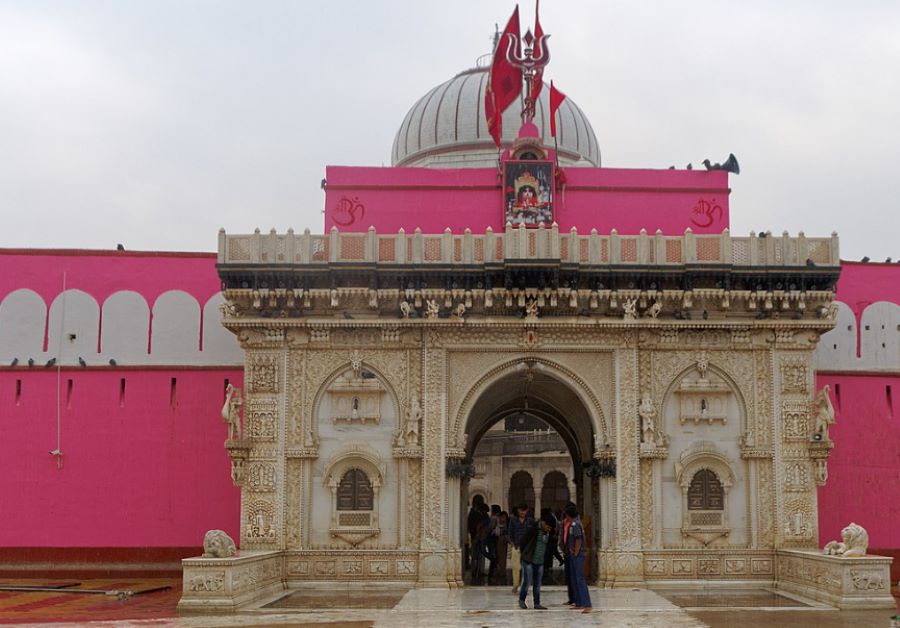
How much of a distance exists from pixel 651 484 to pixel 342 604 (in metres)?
5.37

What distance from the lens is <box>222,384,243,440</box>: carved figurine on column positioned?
16.9m

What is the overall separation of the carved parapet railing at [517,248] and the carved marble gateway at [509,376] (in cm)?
4

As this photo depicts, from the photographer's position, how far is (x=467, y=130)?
2498 cm

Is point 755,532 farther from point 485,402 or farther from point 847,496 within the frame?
point 485,402

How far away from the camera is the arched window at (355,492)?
1731 centimetres

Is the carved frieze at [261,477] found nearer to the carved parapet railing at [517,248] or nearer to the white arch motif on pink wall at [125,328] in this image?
the carved parapet railing at [517,248]

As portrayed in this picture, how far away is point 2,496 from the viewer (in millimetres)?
19688

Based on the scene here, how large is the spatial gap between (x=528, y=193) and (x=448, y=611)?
304 inches

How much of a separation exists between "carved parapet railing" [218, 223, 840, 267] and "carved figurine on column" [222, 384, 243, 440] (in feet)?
7.00

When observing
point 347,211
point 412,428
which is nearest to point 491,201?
point 347,211

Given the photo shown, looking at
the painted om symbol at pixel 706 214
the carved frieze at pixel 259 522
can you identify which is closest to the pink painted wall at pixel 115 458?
the carved frieze at pixel 259 522

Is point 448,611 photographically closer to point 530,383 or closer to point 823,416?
point 530,383

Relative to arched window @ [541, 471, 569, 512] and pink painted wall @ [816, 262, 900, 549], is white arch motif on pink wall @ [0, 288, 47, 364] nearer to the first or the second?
pink painted wall @ [816, 262, 900, 549]

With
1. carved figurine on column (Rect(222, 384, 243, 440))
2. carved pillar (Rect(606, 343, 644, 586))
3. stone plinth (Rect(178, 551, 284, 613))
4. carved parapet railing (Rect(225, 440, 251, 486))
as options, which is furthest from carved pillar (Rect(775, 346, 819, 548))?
carved figurine on column (Rect(222, 384, 243, 440))
